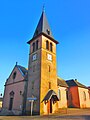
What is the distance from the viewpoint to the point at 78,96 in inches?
1334

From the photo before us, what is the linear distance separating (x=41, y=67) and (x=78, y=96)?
16.2 m

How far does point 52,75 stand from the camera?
86.1 feet

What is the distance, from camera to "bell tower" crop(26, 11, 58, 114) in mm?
22528

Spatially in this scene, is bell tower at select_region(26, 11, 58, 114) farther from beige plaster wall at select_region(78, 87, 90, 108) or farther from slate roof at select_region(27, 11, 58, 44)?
beige plaster wall at select_region(78, 87, 90, 108)

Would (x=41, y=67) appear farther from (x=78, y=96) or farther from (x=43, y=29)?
(x=78, y=96)

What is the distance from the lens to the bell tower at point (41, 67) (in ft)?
73.9

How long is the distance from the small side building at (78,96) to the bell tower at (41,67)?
11.3 m

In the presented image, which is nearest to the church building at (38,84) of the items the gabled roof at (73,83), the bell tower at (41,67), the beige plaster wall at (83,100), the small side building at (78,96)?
the bell tower at (41,67)

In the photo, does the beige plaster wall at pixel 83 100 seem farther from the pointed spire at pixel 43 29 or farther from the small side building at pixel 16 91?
the pointed spire at pixel 43 29

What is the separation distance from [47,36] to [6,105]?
60.5ft

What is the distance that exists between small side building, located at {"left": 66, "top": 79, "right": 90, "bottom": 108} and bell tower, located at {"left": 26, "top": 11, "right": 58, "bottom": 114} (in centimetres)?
1130

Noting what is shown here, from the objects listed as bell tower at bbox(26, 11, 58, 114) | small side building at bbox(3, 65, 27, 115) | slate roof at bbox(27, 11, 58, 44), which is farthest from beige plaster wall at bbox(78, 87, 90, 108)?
small side building at bbox(3, 65, 27, 115)

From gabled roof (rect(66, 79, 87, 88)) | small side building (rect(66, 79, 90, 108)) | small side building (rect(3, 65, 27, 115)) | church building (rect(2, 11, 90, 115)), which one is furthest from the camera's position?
gabled roof (rect(66, 79, 87, 88))

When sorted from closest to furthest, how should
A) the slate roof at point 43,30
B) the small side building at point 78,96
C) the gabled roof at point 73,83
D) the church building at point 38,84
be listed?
1. the church building at point 38,84
2. the slate roof at point 43,30
3. the small side building at point 78,96
4. the gabled roof at point 73,83
